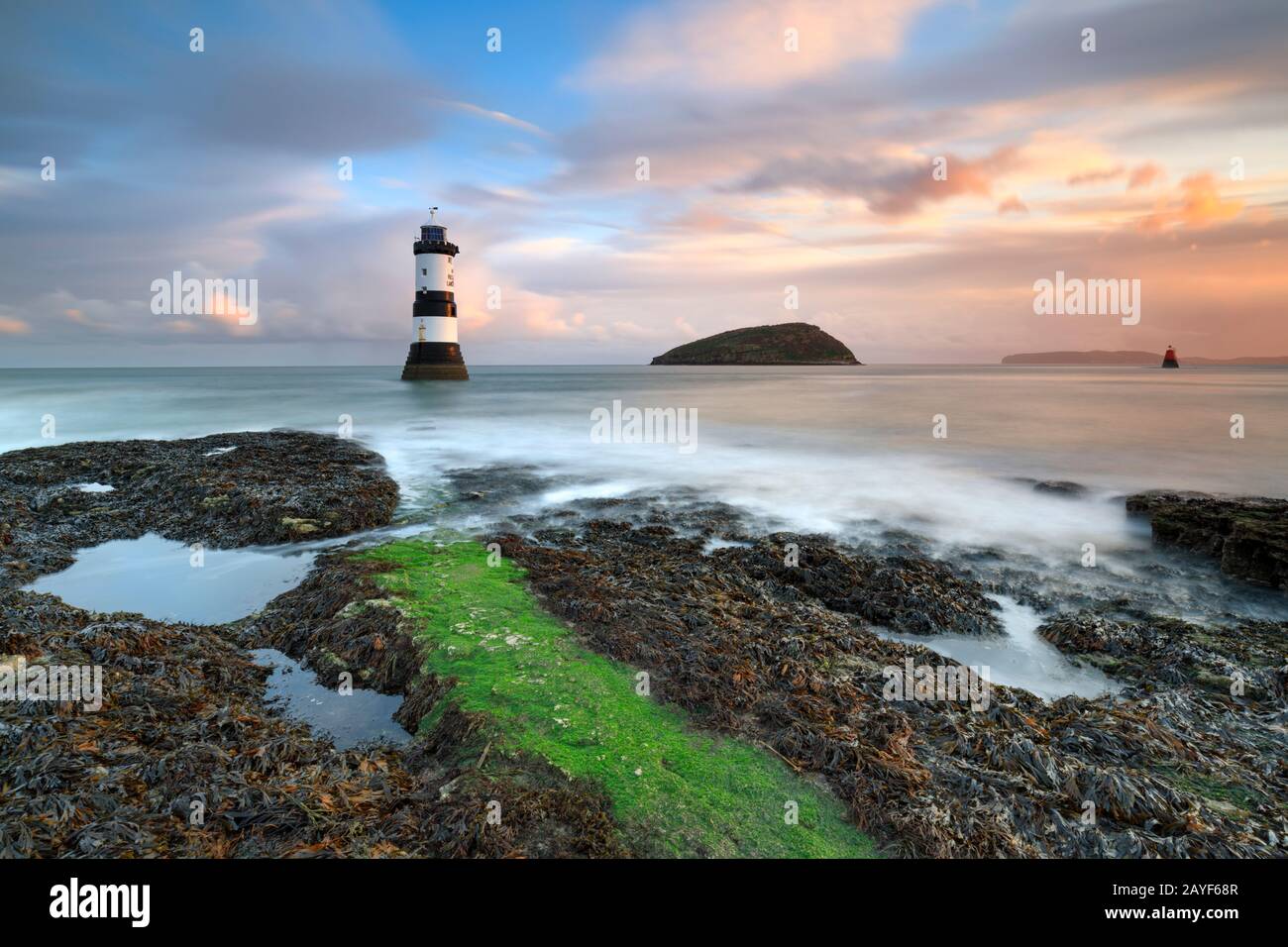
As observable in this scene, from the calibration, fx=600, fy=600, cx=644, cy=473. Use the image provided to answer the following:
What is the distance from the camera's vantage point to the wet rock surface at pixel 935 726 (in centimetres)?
404

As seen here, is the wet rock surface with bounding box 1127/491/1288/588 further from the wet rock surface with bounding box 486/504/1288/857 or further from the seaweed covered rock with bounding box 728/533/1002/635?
the seaweed covered rock with bounding box 728/533/1002/635

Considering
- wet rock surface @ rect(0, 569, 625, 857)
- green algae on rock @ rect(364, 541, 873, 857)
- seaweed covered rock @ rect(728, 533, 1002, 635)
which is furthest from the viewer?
seaweed covered rock @ rect(728, 533, 1002, 635)

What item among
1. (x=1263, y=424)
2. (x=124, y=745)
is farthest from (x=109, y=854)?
(x=1263, y=424)

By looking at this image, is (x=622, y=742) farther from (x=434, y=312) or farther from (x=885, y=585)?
(x=434, y=312)

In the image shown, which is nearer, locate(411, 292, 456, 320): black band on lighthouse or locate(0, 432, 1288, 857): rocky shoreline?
locate(0, 432, 1288, 857): rocky shoreline

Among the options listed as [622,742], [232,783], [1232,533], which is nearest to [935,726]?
[622,742]

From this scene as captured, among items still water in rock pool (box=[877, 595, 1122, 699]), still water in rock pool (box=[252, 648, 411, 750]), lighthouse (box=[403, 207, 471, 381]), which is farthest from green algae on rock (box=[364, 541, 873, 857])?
lighthouse (box=[403, 207, 471, 381])

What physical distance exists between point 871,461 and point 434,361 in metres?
42.7

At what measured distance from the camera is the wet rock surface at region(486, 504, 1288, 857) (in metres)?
4.04

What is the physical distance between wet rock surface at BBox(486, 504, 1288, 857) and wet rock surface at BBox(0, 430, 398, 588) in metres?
5.77

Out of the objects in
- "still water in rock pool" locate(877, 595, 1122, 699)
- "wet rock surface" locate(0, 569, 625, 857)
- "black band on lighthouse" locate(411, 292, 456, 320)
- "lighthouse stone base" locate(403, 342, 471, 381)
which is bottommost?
"still water in rock pool" locate(877, 595, 1122, 699)

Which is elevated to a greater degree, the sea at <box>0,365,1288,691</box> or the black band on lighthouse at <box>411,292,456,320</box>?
the black band on lighthouse at <box>411,292,456,320</box>
